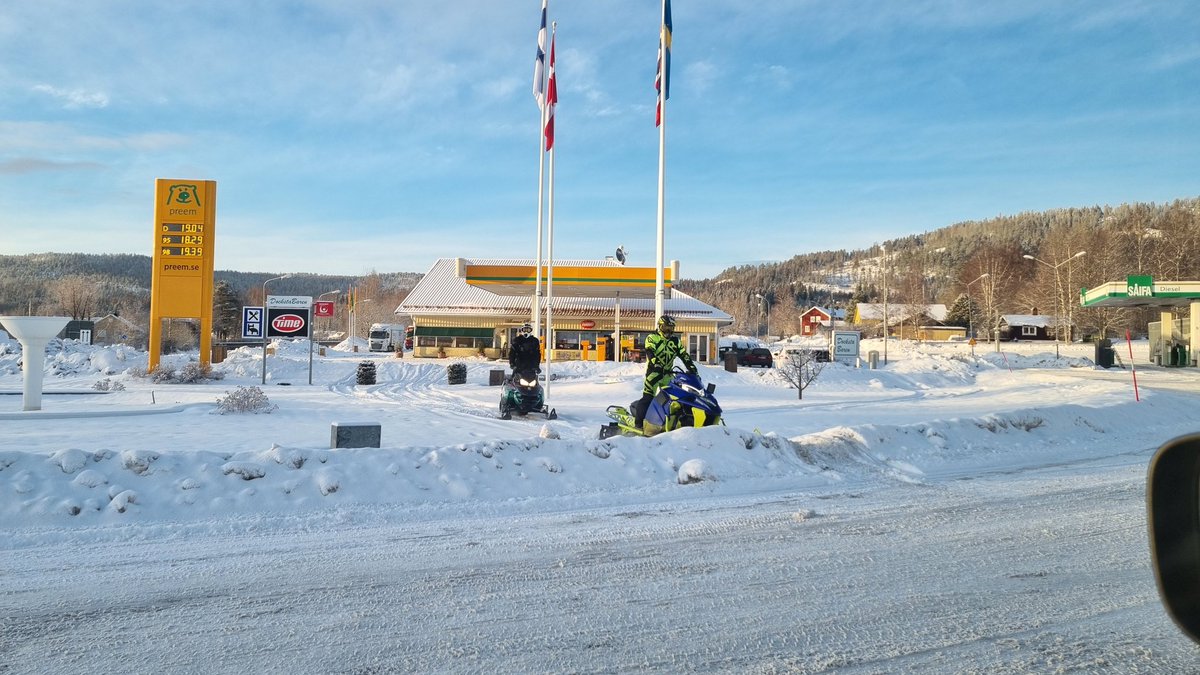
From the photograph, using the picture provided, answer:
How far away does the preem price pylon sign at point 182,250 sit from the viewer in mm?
26719

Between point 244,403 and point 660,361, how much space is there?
10536 millimetres

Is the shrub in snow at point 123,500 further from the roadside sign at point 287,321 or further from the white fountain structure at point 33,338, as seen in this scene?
the roadside sign at point 287,321

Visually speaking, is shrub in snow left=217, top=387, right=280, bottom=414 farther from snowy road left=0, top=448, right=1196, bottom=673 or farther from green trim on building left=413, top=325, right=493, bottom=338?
green trim on building left=413, top=325, right=493, bottom=338

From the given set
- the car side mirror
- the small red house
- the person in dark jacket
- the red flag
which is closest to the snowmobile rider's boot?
the person in dark jacket

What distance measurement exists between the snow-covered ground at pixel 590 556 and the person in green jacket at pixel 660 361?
4.75 feet

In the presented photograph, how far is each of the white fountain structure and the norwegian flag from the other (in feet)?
36.7

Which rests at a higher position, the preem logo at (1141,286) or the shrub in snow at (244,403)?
the preem logo at (1141,286)

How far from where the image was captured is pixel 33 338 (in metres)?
13.5

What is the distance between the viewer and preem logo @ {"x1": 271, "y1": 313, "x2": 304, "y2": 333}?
26.5m

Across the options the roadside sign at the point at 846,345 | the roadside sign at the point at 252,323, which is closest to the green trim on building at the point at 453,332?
the roadside sign at the point at 252,323

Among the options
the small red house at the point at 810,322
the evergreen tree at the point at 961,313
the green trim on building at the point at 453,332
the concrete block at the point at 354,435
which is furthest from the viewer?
the small red house at the point at 810,322

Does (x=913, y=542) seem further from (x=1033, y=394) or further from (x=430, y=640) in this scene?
(x=1033, y=394)

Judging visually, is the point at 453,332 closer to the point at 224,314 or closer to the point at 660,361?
the point at 660,361

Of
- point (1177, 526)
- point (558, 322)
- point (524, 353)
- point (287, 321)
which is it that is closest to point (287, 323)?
point (287, 321)
